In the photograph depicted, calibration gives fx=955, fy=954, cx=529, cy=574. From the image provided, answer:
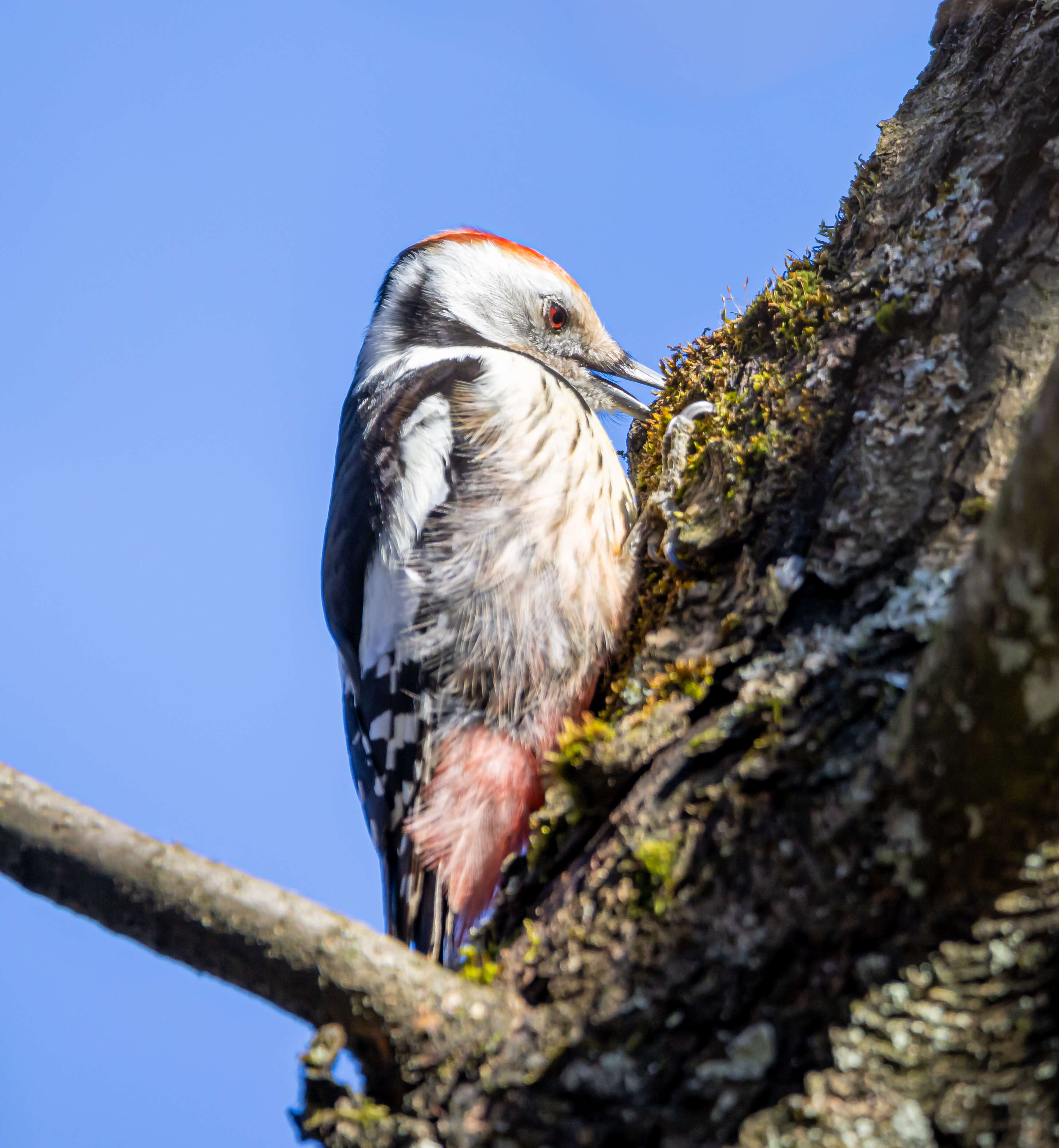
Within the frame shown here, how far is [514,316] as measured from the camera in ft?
10.9

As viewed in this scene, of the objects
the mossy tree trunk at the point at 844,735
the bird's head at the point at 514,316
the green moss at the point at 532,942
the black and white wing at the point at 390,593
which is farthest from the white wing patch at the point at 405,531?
the green moss at the point at 532,942

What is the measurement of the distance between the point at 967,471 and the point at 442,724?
1272 mm

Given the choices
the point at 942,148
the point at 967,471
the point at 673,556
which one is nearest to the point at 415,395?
the point at 673,556

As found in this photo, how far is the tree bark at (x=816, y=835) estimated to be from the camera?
3.11 ft

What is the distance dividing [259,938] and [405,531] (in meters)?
1.36

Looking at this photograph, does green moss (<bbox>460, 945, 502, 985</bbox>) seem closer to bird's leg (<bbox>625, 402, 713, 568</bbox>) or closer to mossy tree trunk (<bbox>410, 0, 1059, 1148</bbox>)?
mossy tree trunk (<bbox>410, 0, 1059, 1148</bbox>)

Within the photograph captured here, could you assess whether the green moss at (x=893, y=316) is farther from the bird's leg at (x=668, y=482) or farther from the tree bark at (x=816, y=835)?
the bird's leg at (x=668, y=482)

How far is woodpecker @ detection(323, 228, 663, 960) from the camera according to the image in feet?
6.89

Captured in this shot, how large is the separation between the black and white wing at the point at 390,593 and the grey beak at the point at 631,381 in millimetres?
669

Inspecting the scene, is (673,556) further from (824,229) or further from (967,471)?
(824,229)

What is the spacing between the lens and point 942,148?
1780mm

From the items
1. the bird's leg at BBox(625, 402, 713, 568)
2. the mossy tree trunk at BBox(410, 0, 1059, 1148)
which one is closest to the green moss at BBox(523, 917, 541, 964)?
the mossy tree trunk at BBox(410, 0, 1059, 1148)

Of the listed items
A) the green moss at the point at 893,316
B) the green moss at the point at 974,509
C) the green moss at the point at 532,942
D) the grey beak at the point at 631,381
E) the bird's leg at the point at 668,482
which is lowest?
the green moss at the point at 532,942

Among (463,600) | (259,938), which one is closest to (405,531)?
(463,600)
